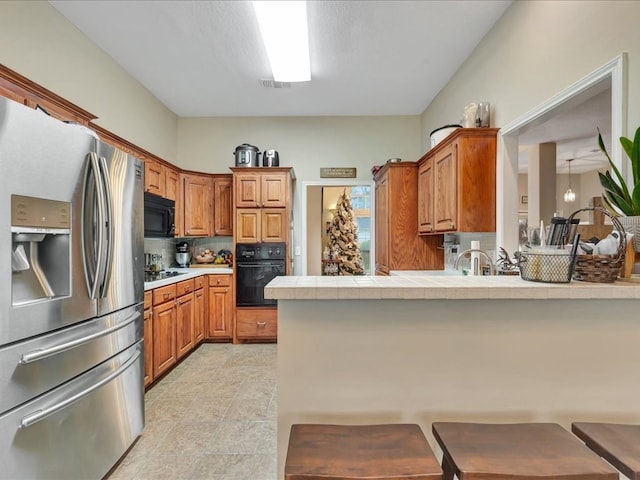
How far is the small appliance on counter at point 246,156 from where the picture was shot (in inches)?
170

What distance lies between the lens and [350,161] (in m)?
4.77

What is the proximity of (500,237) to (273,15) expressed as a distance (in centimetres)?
238

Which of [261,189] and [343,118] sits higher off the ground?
[343,118]

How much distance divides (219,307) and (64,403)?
2743 mm

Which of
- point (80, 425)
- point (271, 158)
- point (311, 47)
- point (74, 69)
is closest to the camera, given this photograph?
point (80, 425)

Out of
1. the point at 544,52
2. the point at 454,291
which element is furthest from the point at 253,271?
the point at 544,52

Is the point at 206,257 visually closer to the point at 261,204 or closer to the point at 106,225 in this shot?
the point at 261,204

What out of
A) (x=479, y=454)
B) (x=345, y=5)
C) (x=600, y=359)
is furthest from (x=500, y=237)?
(x=345, y=5)

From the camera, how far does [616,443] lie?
1041 millimetres

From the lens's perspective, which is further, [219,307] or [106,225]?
[219,307]

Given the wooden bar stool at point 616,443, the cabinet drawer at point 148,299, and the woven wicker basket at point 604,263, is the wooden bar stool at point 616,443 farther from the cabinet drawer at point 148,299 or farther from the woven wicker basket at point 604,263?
the cabinet drawer at point 148,299

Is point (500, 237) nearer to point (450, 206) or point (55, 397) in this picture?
point (450, 206)

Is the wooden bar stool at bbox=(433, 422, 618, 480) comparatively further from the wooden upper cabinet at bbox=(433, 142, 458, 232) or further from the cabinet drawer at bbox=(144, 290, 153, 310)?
the cabinet drawer at bbox=(144, 290, 153, 310)

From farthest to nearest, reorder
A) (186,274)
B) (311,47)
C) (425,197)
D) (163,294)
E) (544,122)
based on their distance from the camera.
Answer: (186,274) → (425,197) → (163,294) → (311,47) → (544,122)
